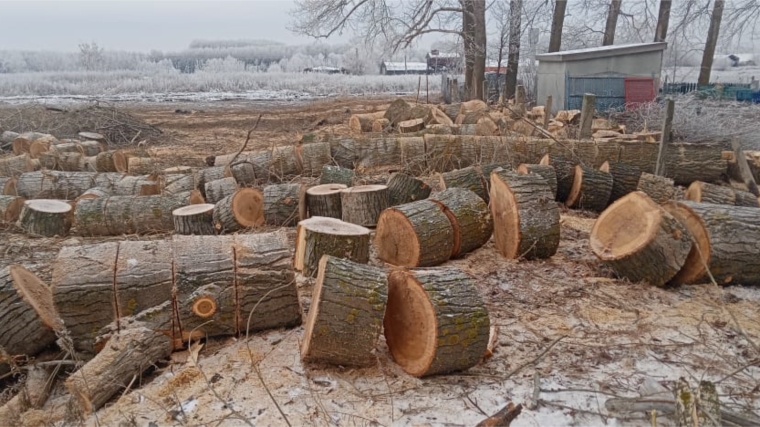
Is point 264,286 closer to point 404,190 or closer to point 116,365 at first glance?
point 116,365

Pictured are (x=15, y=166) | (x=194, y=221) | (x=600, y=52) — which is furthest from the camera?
(x=600, y=52)

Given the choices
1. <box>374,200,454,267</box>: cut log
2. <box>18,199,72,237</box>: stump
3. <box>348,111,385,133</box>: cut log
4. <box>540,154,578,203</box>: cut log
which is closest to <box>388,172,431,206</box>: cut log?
<box>374,200,454,267</box>: cut log

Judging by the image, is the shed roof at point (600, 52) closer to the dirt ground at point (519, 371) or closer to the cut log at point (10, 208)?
the dirt ground at point (519, 371)

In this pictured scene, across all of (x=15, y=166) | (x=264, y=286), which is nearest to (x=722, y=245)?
(x=264, y=286)

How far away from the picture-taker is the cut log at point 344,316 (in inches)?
122

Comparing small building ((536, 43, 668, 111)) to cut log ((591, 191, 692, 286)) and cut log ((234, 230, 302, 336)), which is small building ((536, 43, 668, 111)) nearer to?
cut log ((591, 191, 692, 286))

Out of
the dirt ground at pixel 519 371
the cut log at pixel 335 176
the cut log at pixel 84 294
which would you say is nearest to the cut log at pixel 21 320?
the cut log at pixel 84 294

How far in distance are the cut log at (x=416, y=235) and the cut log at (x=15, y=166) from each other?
7006mm

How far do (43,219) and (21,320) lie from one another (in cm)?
305

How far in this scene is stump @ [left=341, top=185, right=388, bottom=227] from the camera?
586 cm

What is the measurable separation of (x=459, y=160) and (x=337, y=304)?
567 cm

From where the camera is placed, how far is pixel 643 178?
21.2 ft

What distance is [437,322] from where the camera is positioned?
303 cm

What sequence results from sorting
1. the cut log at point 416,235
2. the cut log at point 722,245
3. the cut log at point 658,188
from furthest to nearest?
the cut log at point 658,188
the cut log at point 416,235
the cut log at point 722,245
